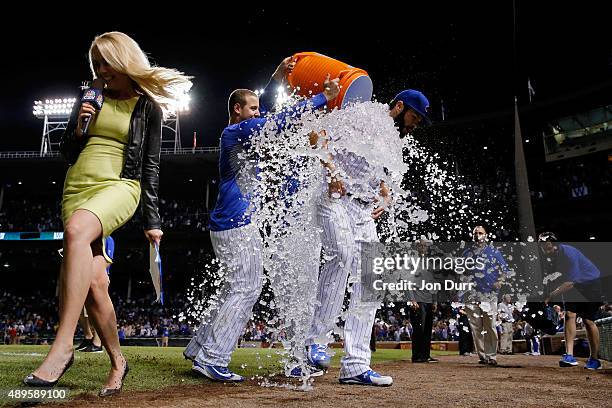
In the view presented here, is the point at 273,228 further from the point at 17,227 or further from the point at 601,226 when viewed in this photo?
the point at 17,227

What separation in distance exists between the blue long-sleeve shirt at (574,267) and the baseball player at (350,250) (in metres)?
4.01

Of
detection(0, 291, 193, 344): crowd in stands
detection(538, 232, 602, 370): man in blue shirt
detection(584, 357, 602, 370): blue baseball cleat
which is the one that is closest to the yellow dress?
detection(584, 357, 602, 370): blue baseball cleat

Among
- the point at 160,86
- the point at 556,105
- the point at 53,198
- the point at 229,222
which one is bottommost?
the point at 229,222

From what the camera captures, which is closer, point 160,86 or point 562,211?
point 160,86

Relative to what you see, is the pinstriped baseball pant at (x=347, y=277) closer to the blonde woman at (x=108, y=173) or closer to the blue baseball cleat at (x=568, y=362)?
the blonde woman at (x=108, y=173)

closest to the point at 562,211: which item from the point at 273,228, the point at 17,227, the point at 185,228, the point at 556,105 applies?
the point at 556,105

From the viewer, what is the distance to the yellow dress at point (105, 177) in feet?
7.64

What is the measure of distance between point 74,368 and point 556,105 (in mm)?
26355

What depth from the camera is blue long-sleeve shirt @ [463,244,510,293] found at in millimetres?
6566

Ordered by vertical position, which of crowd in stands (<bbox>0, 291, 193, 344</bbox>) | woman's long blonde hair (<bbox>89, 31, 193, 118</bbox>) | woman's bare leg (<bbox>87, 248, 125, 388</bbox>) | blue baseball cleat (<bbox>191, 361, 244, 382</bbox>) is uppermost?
woman's long blonde hair (<bbox>89, 31, 193, 118</bbox>)

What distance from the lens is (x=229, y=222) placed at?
336cm

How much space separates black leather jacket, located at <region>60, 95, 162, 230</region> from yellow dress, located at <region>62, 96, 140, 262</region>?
0.10ft

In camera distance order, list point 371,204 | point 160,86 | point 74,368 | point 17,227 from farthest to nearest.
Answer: point 17,227 → point 74,368 → point 371,204 → point 160,86

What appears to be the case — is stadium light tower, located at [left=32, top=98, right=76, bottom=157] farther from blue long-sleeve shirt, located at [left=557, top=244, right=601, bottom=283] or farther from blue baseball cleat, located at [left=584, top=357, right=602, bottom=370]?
blue baseball cleat, located at [left=584, top=357, right=602, bottom=370]
